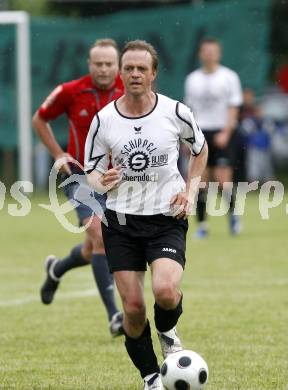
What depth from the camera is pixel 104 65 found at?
7.84 meters

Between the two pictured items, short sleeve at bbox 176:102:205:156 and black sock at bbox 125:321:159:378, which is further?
short sleeve at bbox 176:102:205:156

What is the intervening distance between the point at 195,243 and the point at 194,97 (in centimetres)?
192

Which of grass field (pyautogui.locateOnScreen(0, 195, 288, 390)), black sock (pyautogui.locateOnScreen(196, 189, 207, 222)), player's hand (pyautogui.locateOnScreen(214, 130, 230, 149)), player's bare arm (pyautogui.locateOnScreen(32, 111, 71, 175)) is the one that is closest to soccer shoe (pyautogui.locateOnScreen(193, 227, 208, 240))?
black sock (pyautogui.locateOnScreen(196, 189, 207, 222))

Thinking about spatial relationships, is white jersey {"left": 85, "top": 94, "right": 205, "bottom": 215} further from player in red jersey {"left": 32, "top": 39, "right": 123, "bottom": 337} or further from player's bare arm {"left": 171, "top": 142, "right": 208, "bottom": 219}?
player in red jersey {"left": 32, "top": 39, "right": 123, "bottom": 337}

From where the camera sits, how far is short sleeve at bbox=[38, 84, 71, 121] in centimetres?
817

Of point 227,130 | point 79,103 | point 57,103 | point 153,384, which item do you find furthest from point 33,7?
point 153,384

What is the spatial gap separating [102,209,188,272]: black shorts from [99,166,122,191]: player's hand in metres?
0.19

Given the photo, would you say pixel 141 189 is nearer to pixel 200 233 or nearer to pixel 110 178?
pixel 110 178

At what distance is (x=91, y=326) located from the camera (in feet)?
26.9

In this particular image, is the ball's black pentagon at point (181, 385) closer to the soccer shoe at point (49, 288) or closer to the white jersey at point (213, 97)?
the soccer shoe at point (49, 288)

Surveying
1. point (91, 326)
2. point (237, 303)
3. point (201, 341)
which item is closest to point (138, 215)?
point (201, 341)

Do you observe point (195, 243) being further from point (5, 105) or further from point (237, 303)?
point (5, 105)

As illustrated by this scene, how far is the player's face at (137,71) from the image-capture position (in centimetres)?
594

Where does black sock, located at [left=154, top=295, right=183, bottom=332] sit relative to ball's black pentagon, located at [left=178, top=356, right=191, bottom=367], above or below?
above
